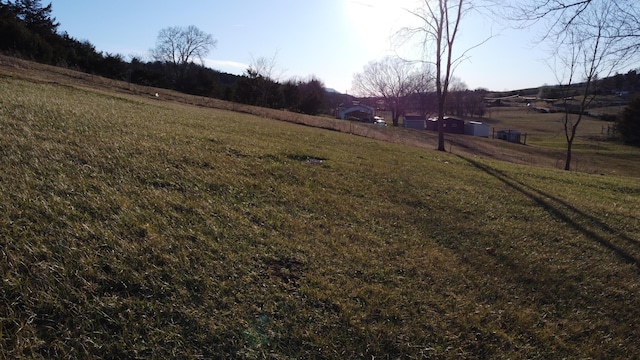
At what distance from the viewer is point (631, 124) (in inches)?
1809

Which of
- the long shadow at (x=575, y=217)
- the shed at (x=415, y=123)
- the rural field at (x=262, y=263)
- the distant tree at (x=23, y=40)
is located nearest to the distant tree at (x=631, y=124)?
the shed at (x=415, y=123)

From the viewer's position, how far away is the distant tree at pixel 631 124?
1795 inches

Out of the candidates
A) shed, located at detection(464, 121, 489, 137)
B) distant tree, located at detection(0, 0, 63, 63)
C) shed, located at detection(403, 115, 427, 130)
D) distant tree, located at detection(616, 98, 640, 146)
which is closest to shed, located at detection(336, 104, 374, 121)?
shed, located at detection(403, 115, 427, 130)

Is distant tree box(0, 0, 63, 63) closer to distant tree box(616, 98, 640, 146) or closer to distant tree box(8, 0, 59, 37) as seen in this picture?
distant tree box(8, 0, 59, 37)

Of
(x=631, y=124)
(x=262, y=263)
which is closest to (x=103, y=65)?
(x=262, y=263)

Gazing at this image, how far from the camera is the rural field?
7.51ft

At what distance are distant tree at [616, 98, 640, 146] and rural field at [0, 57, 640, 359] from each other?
5102cm

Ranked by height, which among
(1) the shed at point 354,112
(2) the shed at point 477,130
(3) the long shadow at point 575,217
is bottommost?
(3) the long shadow at point 575,217

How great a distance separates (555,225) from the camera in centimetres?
607

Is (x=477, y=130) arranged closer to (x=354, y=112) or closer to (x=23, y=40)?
(x=354, y=112)

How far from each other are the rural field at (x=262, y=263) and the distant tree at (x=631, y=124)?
5102 cm

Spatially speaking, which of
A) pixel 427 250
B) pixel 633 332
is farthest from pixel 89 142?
pixel 633 332

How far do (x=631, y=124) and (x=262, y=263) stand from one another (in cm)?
5766

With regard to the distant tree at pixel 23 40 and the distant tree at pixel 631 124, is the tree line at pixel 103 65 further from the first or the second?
the distant tree at pixel 631 124
